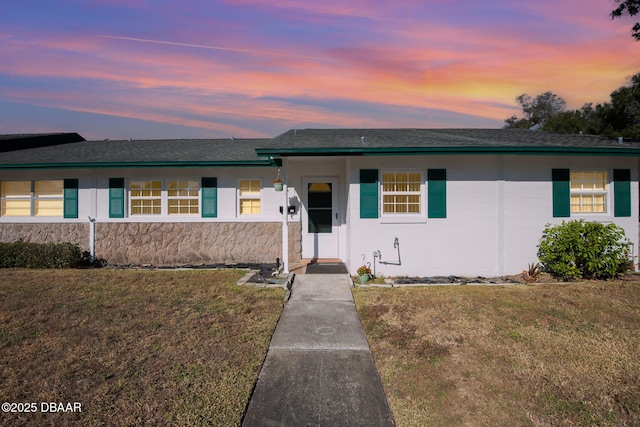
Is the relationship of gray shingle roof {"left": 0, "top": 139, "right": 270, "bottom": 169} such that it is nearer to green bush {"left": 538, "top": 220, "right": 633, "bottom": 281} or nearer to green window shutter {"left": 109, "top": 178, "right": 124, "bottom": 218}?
green window shutter {"left": 109, "top": 178, "right": 124, "bottom": 218}

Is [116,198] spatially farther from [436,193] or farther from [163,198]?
[436,193]

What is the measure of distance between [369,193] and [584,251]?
16.5ft

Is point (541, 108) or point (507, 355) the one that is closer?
point (507, 355)

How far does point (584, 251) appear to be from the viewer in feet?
28.0

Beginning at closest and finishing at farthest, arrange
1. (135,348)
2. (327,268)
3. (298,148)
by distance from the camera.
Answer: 1. (135,348)
2. (298,148)
3. (327,268)

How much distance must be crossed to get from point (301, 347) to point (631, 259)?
9120mm

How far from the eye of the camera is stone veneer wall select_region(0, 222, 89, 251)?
11266 millimetres

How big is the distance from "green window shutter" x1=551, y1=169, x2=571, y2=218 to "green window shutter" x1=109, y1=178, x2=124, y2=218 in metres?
11.8

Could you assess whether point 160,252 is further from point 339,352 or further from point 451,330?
point 451,330

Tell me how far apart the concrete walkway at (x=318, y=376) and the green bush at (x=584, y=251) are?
537 cm

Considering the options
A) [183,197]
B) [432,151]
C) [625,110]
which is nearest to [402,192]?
[432,151]

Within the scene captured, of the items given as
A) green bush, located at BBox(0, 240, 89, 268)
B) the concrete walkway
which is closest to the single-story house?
green bush, located at BBox(0, 240, 89, 268)

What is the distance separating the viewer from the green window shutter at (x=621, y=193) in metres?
9.51

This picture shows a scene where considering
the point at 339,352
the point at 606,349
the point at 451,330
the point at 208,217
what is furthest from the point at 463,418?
the point at 208,217
